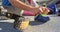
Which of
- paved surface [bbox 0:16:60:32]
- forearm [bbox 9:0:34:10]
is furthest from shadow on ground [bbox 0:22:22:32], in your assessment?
forearm [bbox 9:0:34:10]

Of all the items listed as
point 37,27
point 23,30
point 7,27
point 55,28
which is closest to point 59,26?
point 55,28

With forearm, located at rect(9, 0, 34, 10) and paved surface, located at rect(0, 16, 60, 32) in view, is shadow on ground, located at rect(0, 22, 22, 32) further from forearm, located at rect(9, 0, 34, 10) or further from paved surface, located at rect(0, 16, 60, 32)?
forearm, located at rect(9, 0, 34, 10)

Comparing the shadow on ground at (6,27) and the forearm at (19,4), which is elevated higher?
the forearm at (19,4)

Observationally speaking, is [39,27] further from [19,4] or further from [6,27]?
[19,4]

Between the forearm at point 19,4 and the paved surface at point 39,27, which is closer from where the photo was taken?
the forearm at point 19,4

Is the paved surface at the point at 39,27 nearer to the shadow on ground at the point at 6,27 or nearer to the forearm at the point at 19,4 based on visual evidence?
the shadow on ground at the point at 6,27

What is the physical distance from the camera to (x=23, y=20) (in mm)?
1700

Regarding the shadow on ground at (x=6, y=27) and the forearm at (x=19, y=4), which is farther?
the shadow on ground at (x=6, y=27)

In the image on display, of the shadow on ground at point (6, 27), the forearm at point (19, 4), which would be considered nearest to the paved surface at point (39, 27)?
the shadow on ground at point (6, 27)

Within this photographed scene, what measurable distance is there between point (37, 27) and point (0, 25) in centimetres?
36

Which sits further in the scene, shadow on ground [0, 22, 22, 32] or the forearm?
shadow on ground [0, 22, 22, 32]

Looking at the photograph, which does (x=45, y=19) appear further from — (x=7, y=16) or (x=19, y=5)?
(x=19, y=5)

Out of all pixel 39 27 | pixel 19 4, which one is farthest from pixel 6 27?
pixel 19 4

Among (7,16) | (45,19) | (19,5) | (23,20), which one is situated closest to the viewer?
(19,5)
